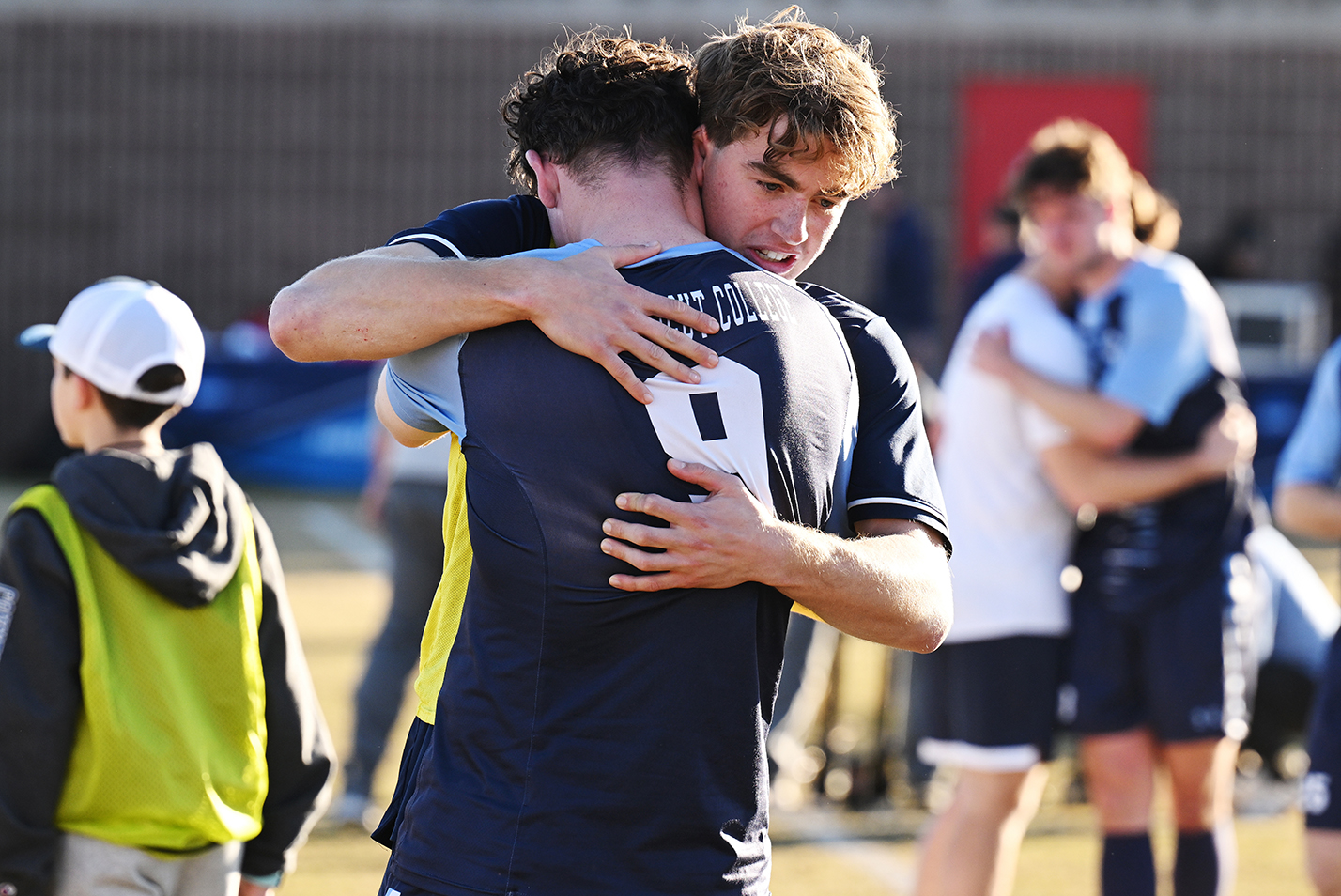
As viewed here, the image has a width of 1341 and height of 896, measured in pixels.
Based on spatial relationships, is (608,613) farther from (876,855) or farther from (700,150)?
(876,855)

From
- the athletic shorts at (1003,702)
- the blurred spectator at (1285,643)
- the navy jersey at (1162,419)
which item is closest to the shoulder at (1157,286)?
the navy jersey at (1162,419)

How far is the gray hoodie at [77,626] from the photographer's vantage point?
8.42 feet

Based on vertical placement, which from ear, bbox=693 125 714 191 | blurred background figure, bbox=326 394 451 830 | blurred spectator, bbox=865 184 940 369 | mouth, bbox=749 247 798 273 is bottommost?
blurred background figure, bbox=326 394 451 830

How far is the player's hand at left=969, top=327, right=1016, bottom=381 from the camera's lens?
409 centimetres

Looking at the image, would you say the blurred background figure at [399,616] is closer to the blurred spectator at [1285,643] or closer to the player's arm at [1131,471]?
the player's arm at [1131,471]

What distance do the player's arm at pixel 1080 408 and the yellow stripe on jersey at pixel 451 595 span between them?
225 cm

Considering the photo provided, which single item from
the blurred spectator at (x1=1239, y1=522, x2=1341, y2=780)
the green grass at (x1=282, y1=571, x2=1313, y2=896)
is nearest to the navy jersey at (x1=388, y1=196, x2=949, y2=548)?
the green grass at (x1=282, y1=571, x2=1313, y2=896)

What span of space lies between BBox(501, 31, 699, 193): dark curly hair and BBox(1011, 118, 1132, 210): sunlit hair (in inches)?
86.7

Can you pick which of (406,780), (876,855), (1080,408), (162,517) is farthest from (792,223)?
(876,855)

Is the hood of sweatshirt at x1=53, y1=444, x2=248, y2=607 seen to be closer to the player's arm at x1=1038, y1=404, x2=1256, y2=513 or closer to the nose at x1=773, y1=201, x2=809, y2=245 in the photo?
the nose at x1=773, y1=201, x2=809, y2=245

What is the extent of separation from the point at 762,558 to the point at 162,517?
139 cm

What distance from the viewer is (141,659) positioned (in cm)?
270

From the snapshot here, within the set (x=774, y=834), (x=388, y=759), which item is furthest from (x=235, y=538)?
(x=388, y=759)

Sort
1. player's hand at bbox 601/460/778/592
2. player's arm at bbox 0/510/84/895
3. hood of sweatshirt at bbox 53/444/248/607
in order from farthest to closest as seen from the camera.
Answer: hood of sweatshirt at bbox 53/444/248/607
player's arm at bbox 0/510/84/895
player's hand at bbox 601/460/778/592
